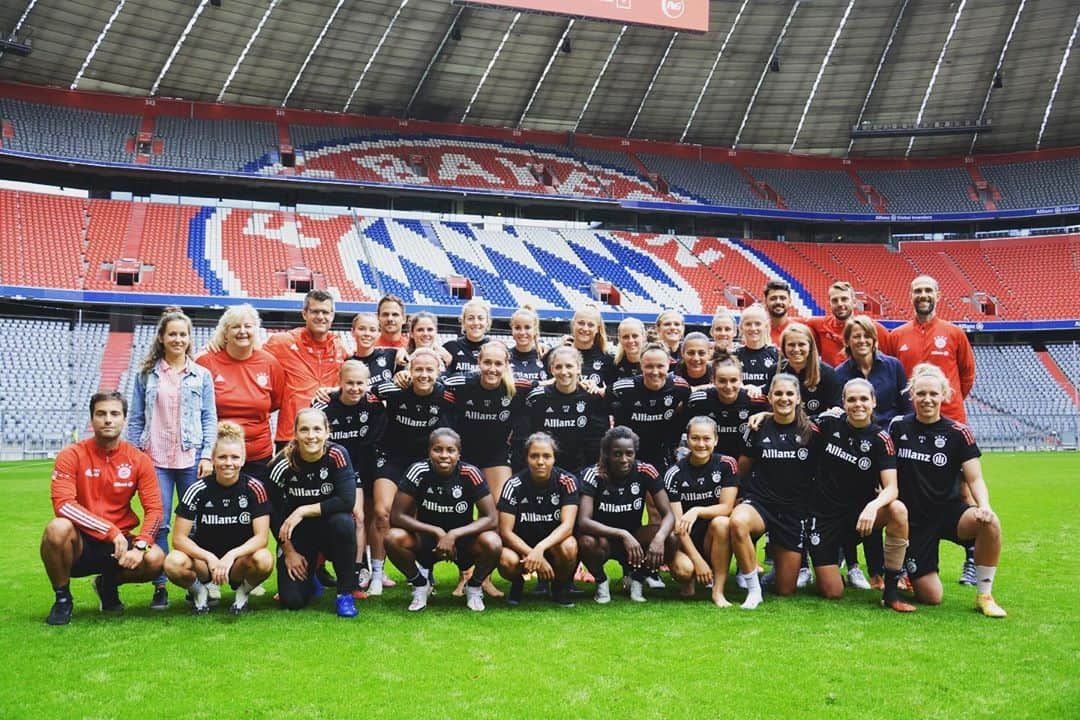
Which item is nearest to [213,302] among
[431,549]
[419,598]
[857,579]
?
[431,549]

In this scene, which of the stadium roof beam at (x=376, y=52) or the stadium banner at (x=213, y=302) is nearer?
the stadium banner at (x=213, y=302)

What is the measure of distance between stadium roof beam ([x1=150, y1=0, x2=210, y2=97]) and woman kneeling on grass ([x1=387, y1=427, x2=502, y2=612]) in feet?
77.1

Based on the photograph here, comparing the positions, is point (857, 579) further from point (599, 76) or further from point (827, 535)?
point (599, 76)

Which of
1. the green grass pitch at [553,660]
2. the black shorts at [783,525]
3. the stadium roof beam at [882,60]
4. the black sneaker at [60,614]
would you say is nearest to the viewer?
the green grass pitch at [553,660]

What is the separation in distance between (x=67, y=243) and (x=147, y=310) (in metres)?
3.35

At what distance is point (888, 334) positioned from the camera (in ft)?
25.2

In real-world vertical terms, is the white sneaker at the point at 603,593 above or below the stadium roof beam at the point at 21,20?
below

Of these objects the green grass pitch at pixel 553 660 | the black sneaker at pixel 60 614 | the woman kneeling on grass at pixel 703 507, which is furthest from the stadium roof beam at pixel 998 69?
the black sneaker at pixel 60 614

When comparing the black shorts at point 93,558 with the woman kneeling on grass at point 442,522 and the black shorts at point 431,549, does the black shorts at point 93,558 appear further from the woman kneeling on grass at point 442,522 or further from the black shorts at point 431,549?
the black shorts at point 431,549

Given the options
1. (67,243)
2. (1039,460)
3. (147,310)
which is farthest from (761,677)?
(67,243)

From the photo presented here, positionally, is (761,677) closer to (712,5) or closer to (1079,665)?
(1079,665)

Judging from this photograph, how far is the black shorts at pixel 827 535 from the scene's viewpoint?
609 cm

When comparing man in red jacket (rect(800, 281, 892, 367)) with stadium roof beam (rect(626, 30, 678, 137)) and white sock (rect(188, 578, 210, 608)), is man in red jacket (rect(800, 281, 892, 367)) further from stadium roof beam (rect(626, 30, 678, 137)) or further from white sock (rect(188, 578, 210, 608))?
stadium roof beam (rect(626, 30, 678, 137))

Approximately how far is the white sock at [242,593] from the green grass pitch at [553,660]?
0.13m
